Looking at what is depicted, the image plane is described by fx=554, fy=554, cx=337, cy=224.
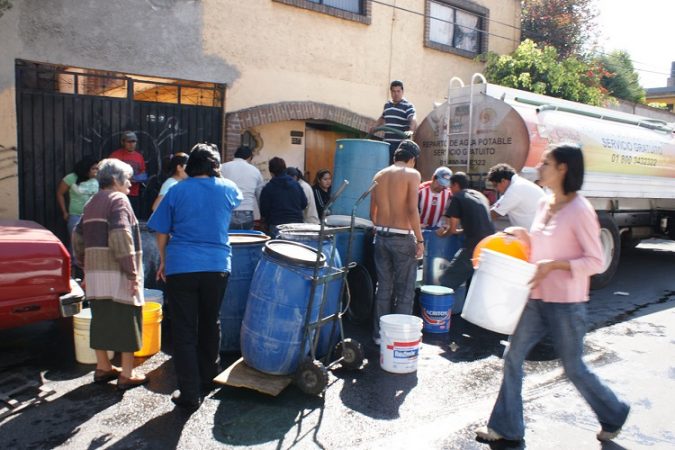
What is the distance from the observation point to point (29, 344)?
5.04 metres

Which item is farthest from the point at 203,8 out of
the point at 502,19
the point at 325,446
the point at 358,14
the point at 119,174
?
the point at 502,19

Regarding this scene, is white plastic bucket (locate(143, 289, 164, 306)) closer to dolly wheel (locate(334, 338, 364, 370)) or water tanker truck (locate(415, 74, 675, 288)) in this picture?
dolly wheel (locate(334, 338, 364, 370))

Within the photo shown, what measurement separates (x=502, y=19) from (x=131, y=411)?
11885mm

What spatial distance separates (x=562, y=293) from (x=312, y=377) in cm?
182

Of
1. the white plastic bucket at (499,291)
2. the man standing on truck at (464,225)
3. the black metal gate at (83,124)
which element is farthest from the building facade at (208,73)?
the white plastic bucket at (499,291)

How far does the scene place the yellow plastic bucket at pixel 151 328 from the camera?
184 inches

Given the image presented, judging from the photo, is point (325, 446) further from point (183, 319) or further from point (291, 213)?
point (291, 213)

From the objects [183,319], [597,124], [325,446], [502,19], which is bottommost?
[325,446]

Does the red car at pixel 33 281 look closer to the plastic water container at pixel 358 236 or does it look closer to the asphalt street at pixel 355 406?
the asphalt street at pixel 355 406

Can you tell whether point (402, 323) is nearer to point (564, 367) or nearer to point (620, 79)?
point (564, 367)

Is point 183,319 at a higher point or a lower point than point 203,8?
lower

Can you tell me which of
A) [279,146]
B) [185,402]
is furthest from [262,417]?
[279,146]

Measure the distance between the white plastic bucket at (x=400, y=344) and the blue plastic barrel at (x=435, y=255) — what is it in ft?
5.62

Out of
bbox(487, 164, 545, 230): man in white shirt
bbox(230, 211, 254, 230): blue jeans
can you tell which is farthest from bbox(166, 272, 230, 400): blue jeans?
bbox(487, 164, 545, 230): man in white shirt
